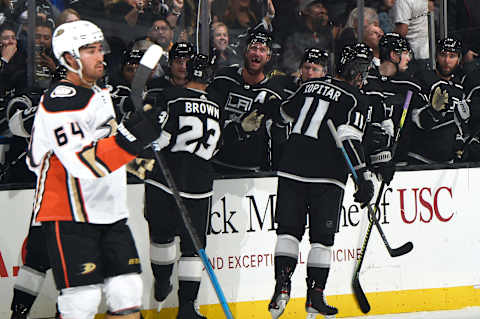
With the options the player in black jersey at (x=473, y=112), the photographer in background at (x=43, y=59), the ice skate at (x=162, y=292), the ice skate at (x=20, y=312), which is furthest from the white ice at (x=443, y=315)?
the photographer in background at (x=43, y=59)

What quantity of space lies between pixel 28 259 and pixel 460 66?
341cm

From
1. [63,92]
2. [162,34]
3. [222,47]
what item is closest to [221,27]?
[222,47]

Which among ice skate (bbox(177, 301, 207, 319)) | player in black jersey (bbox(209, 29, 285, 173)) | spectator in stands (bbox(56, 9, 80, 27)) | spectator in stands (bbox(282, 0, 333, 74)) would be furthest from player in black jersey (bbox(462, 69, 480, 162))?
spectator in stands (bbox(56, 9, 80, 27))

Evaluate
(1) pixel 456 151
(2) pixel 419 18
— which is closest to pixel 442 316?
(1) pixel 456 151

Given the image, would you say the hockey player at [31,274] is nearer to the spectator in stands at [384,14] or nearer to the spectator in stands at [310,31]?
the spectator in stands at [310,31]

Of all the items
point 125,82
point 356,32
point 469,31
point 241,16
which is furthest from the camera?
point 469,31

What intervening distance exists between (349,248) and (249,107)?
100 centimetres

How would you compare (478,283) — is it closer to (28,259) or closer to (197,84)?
(197,84)

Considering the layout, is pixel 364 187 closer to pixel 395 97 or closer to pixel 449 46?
pixel 395 97

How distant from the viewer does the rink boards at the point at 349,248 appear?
13.4 ft

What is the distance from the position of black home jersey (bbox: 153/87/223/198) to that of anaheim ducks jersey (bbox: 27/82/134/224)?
1.07m

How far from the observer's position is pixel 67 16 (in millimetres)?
4730

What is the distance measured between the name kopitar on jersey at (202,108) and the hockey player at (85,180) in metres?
1.10

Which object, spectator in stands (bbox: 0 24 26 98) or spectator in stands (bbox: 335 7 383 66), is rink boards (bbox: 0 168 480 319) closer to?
spectator in stands (bbox: 0 24 26 98)
